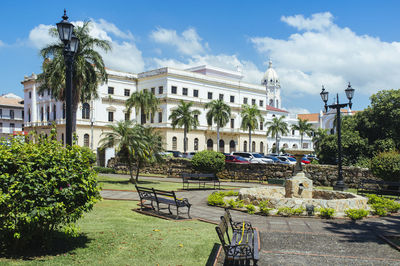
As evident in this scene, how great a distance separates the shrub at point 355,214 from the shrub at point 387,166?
26.7 feet

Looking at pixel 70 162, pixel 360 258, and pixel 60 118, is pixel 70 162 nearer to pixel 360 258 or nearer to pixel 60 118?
pixel 360 258

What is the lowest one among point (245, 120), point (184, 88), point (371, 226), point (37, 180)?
point (371, 226)

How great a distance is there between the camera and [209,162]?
23656mm

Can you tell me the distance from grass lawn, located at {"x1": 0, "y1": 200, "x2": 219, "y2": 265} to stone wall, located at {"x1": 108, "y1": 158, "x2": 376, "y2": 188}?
553 inches

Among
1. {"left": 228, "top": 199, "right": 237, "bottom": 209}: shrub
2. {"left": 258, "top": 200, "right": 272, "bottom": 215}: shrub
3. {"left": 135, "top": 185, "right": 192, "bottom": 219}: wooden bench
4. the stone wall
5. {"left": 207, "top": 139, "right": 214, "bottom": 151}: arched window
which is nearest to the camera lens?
{"left": 135, "top": 185, "right": 192, "bottom": 219}: wooden bench

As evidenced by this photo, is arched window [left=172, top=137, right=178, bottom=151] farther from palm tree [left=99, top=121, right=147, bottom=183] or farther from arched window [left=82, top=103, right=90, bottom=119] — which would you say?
palm tree [left=99, top=121, right=147, bottom=183]

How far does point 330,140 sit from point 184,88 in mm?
35776

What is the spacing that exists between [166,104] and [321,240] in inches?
1988

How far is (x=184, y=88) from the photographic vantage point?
194ft

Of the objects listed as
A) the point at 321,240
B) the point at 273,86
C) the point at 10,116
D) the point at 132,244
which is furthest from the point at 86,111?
the point at 273,86

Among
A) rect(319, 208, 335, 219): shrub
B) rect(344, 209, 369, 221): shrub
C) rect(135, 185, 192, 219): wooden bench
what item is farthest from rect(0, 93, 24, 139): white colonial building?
rect(344, 209, 369, 221): shrub

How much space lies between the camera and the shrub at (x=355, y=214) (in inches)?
406

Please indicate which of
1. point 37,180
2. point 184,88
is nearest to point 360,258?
point 37,180

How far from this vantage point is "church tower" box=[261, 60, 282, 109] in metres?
119
